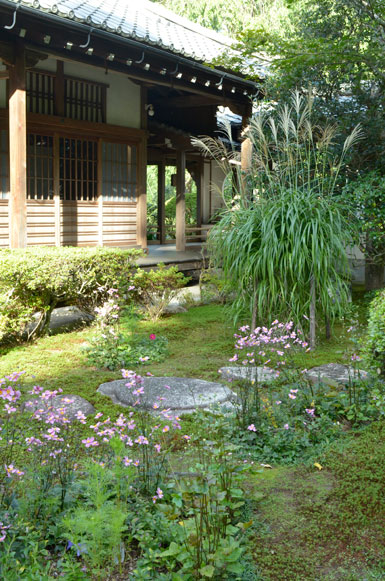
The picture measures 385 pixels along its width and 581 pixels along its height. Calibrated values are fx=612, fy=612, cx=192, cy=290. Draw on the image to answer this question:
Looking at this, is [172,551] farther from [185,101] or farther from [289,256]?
[185,101]

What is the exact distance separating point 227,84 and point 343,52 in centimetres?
232

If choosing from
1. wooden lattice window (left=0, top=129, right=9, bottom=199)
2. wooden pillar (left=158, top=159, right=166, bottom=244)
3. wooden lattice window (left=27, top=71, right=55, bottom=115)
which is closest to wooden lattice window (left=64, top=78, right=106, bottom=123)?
wooden lattice window (left=27, top=71, right=55, bottom=115)

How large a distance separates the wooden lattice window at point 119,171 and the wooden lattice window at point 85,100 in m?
0.51

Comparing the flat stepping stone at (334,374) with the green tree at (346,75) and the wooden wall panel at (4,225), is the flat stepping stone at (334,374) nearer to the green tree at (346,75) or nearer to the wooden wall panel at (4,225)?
the green tree at (346,75)

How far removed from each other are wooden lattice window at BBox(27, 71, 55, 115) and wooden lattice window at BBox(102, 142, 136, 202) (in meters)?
1.23

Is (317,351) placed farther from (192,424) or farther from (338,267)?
(192,424)

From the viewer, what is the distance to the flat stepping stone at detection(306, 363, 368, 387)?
4180mm

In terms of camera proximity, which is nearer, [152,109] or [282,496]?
[282,496]

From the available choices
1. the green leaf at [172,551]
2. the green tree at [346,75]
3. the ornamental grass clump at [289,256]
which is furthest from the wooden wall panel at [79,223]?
the green leaf at [172,551]

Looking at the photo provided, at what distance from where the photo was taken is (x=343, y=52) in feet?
24.8


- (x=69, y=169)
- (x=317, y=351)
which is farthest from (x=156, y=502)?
(x=69, y=169)

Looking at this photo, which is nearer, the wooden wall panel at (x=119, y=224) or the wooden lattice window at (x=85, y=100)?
the wooden lattice window at (x=85, y=100)

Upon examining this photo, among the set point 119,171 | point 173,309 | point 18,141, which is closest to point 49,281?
point 18,141

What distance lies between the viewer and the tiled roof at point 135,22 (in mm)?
6488
